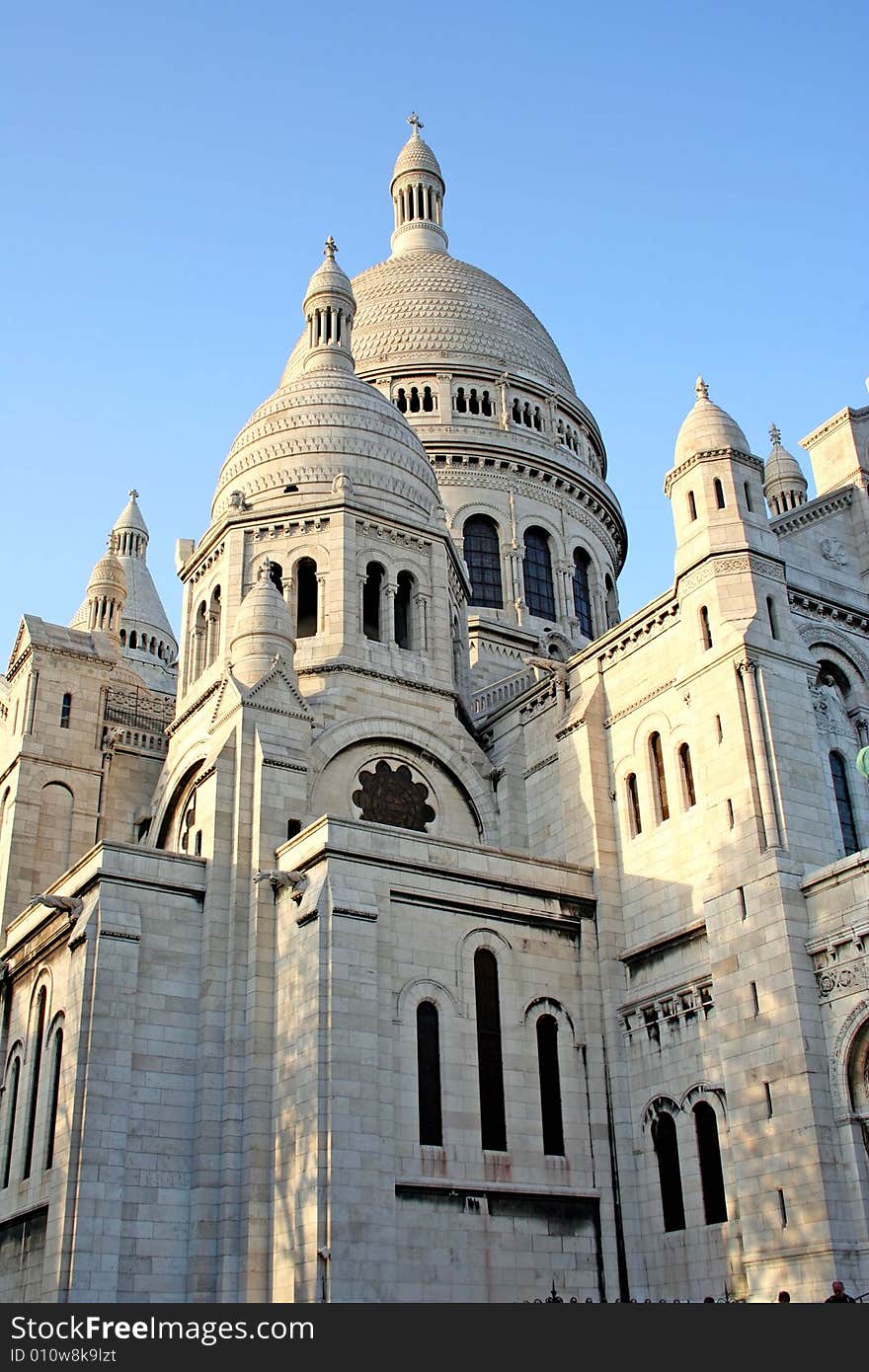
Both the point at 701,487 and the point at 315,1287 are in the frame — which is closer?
the point at 315,1287

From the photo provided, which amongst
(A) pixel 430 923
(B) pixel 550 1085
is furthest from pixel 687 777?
(B) pixel 550 1085

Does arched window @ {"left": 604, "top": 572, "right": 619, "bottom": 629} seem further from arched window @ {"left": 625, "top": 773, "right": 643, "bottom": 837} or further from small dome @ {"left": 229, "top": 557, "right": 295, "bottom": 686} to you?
small dome @ {"left": 229, "top": 557, "right": 295, "bottom": 686}

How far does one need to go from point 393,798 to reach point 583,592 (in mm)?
24198

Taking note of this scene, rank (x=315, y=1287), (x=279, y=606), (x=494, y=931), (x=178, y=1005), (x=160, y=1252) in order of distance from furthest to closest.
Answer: (x=279, y=606)
(x=494, y=931)
(x=178, y=1005)
(x=160, y=1252)
(x=315, y=1287)

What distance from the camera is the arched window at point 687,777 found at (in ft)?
105

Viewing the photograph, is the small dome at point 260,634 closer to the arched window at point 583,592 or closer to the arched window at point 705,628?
the arched window at point 705,628

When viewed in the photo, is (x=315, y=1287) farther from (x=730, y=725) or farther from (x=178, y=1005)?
(x=730, y=725)

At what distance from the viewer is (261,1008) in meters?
29.8

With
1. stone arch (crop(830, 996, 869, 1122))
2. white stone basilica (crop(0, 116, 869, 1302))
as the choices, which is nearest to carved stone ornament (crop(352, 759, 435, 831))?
white stone basilica (crop(0, 116, 869, 1302))

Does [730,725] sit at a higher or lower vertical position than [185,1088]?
higher
